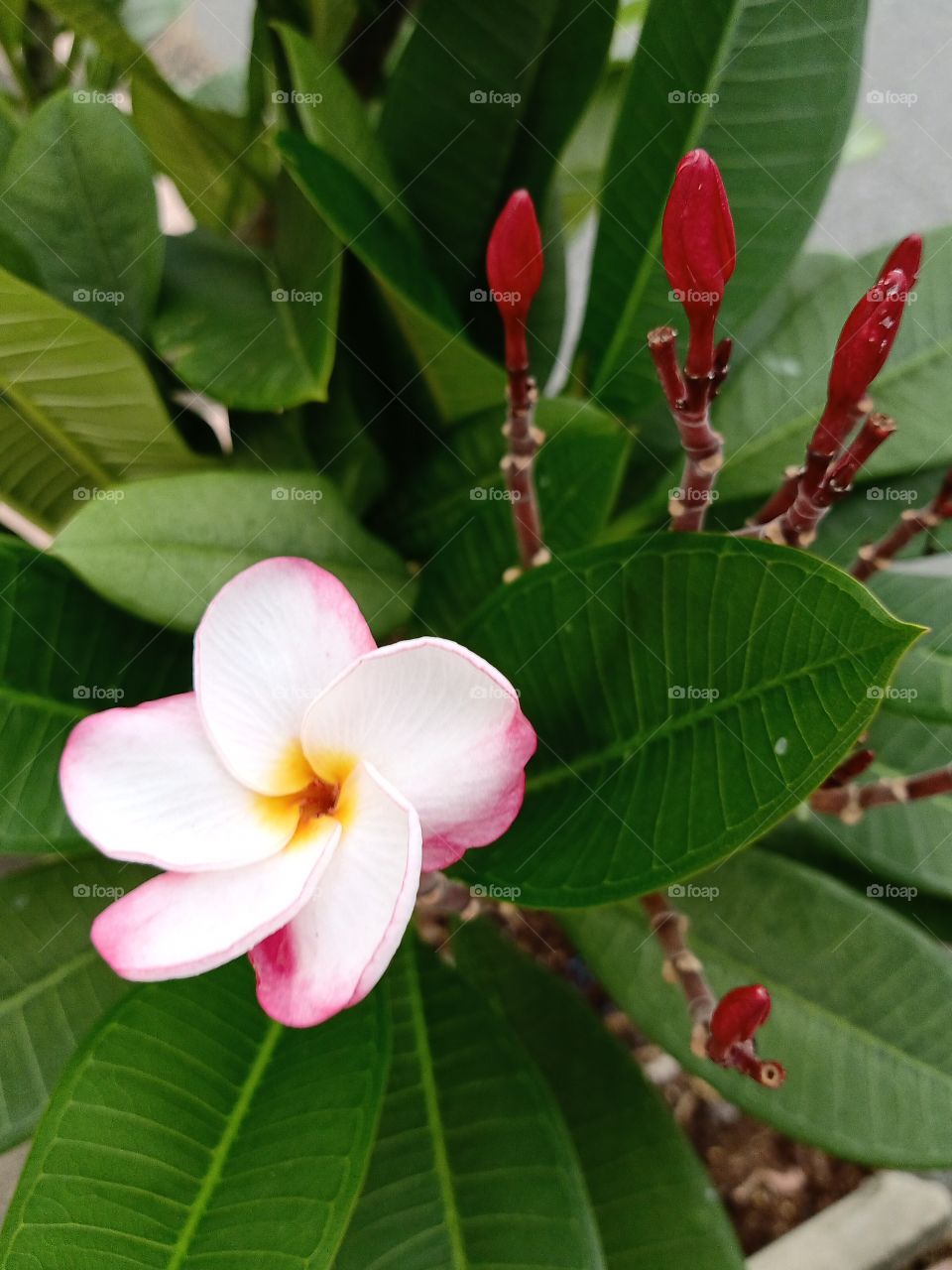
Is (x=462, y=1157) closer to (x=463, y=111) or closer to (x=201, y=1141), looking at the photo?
(x=201, y=1141)

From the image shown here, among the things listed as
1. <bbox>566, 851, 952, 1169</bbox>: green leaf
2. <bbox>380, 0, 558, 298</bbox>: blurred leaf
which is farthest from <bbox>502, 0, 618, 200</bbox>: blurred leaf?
<bbox>566, 851, 952, 1169</bbox>: green leaf

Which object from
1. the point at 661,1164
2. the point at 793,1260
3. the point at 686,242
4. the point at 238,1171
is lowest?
the point at 793,1260

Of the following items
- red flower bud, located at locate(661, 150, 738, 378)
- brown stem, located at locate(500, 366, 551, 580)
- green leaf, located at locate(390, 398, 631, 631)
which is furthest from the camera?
green leaf, located at locate(390, 398, 631, 631)

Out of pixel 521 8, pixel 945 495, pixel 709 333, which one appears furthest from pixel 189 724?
pixel 521 8

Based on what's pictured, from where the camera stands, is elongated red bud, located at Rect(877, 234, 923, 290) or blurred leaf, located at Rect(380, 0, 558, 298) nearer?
elongated red bud, located at Rect(877, 234, 923, 290)

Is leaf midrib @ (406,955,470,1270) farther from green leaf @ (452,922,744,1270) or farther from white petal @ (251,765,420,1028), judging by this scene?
white petal @ (251,765,420,1028)

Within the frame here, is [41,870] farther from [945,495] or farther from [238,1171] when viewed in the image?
[945,495]

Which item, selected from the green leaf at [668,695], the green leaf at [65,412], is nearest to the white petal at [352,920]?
the green leaf at [668,695]
